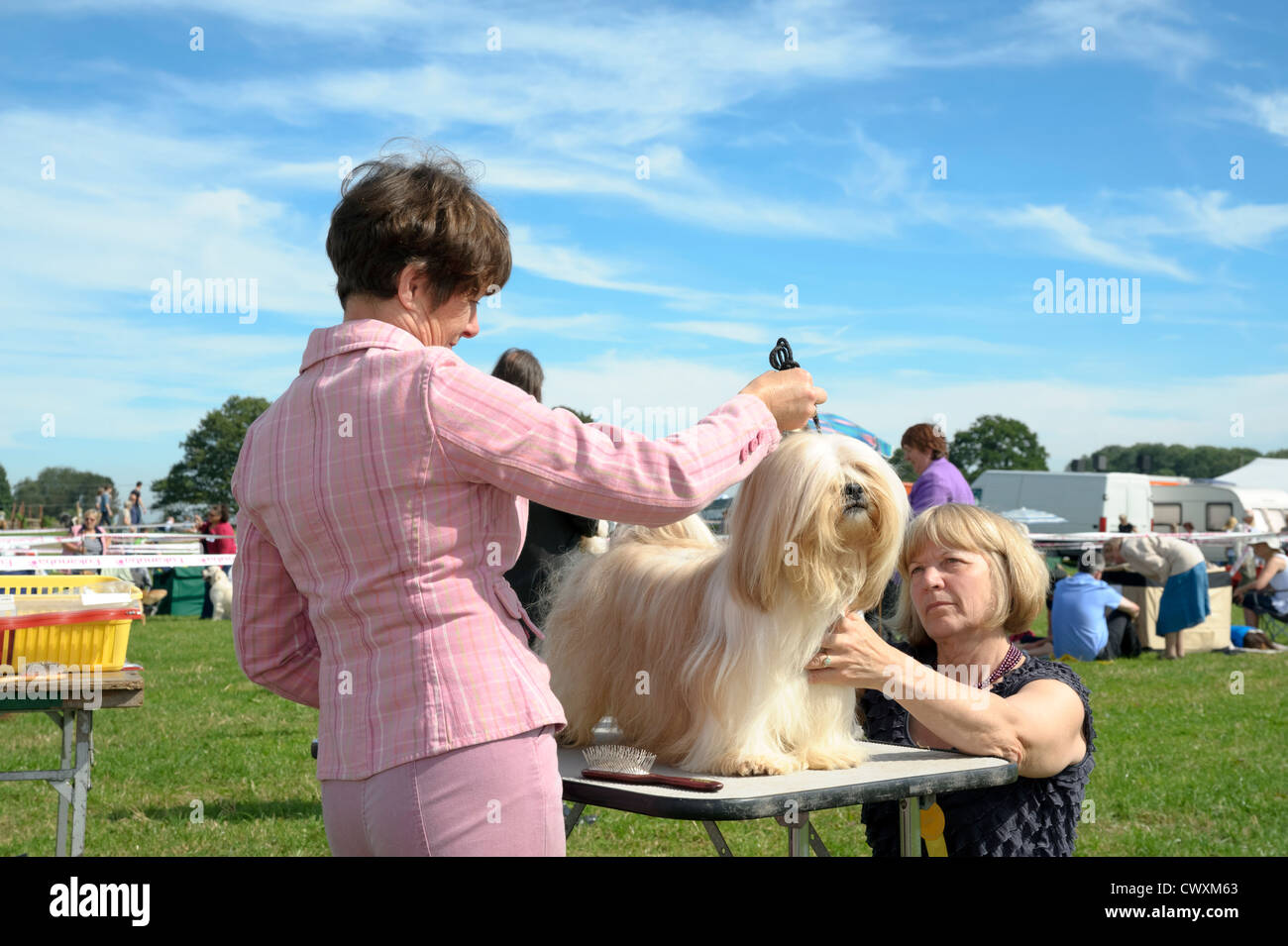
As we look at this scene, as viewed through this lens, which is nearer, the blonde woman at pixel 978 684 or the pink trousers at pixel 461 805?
the pink trousers at pixel 461 805

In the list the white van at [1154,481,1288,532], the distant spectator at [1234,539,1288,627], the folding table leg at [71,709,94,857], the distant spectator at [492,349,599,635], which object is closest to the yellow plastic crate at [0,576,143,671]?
the folding table leg at [71,709,94,857]

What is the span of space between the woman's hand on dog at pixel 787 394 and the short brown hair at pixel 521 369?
2.60 meters

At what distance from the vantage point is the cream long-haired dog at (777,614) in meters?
2.44

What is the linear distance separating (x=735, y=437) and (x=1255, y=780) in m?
6.03

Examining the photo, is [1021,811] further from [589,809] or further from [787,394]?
[589,809]

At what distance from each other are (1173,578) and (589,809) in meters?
8.69

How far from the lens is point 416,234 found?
1688 millimetres

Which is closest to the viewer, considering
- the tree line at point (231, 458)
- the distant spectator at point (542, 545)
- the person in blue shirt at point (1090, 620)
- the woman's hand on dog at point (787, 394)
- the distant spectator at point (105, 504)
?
the woman's hand on dog at point (787, 394)

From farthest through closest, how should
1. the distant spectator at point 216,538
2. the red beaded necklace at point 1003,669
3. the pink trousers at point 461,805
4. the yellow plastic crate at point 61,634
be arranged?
the distant spectator at point 216,538 → the yellow plastic crate at point 61,634 → the red beaded necklace at point 1003,669 → the pink trousers at point 461,805

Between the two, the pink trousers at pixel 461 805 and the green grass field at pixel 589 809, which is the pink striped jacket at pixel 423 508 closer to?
the pink trousers at pixel 461 805

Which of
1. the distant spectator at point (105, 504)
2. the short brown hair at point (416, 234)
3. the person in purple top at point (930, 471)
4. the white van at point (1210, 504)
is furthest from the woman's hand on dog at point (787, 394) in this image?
the white van at point (1210, 504)

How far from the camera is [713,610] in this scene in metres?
2.59

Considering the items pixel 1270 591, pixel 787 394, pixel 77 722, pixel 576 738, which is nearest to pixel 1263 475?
pixel 1270 591

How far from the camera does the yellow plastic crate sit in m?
3.62
